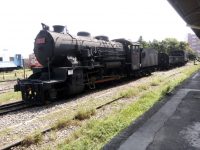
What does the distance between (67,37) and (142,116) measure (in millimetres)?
7487

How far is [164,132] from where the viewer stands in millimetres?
7488

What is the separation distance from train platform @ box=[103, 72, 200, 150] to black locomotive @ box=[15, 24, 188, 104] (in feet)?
16.8

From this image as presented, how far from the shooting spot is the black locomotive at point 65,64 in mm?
13234

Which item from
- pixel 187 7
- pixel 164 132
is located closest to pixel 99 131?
pixel 164 132

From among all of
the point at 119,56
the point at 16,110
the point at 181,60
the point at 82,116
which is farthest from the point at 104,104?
the point at 181,60

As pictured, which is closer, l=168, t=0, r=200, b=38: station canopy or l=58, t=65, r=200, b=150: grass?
l=58, t=65, r=200, b=150: grass

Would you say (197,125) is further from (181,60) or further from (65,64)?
(181,60)

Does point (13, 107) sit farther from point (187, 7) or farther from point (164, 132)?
point (187, 7)

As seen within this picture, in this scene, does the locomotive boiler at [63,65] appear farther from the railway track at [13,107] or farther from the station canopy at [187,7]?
the station canopy at [187,7]

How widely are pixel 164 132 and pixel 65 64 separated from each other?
863cm

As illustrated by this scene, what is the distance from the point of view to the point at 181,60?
50.2 meters

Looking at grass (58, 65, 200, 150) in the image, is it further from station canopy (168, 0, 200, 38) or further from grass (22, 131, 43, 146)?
station canopy (168, 0, 200, 38)

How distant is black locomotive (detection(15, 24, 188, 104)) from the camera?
13234 millimetres

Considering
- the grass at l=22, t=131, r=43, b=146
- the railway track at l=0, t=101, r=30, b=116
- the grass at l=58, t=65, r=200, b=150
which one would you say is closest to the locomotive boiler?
the railway track at l=0, t=101, r=30, b=116
